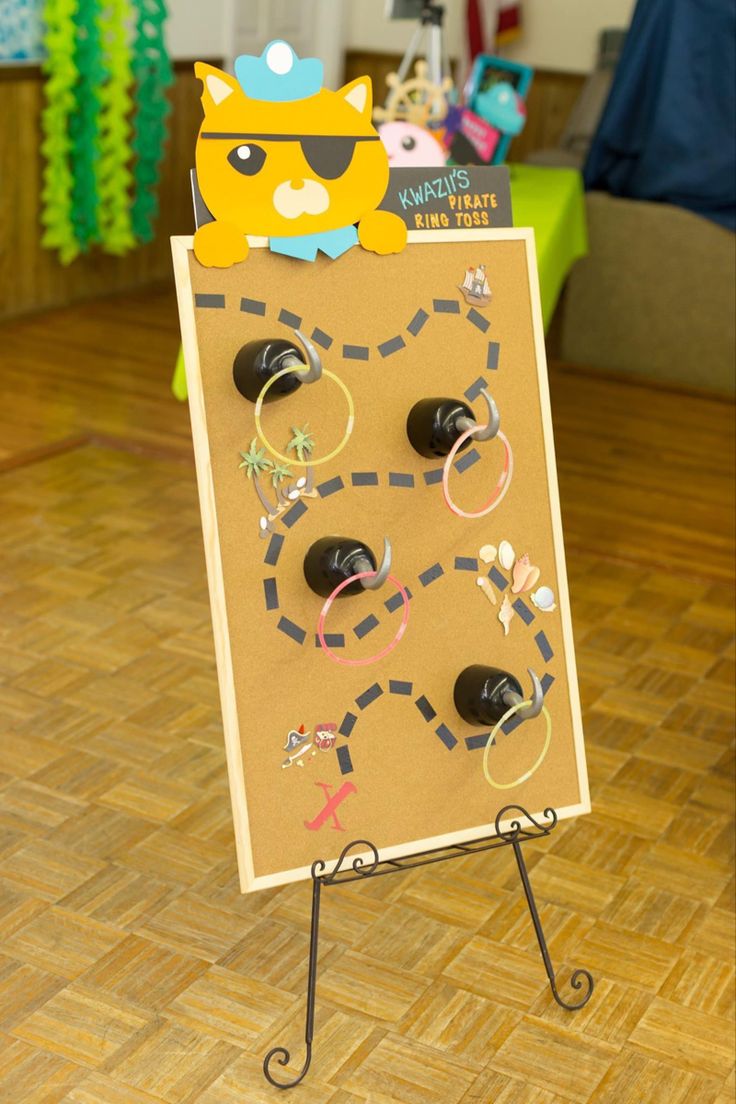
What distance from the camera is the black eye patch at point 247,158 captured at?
1.52m

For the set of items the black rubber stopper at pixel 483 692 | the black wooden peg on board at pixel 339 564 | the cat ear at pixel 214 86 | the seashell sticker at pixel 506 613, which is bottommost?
the black rubber stopper at pixel 483 692

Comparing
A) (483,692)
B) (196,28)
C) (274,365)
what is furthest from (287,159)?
(196,28)

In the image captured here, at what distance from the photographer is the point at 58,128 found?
5.30 meters

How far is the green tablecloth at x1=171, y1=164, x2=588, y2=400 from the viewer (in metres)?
4.54

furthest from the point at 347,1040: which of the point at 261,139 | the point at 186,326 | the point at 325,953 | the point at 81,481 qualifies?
the point at 81,481

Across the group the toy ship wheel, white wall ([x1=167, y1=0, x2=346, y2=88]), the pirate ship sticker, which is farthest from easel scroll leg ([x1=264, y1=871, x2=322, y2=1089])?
white wall ([x1=167, y1=0, x2=346, y2=88])

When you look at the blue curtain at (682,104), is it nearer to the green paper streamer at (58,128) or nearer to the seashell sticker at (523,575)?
the green paper streamer at (58,128)

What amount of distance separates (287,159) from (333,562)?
47 centimetres

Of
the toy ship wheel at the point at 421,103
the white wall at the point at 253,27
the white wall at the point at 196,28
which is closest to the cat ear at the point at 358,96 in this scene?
the toy ship wheel at the point at 421,103

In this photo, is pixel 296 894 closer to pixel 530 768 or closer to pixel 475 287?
pixel 530 768

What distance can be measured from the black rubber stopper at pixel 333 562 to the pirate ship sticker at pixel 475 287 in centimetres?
36

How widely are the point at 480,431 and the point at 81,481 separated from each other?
2428 millimetres

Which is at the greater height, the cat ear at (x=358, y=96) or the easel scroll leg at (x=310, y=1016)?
the cat ear at (x=358, y=96)

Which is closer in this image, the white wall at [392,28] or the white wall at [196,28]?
the white wall at [196,28]
